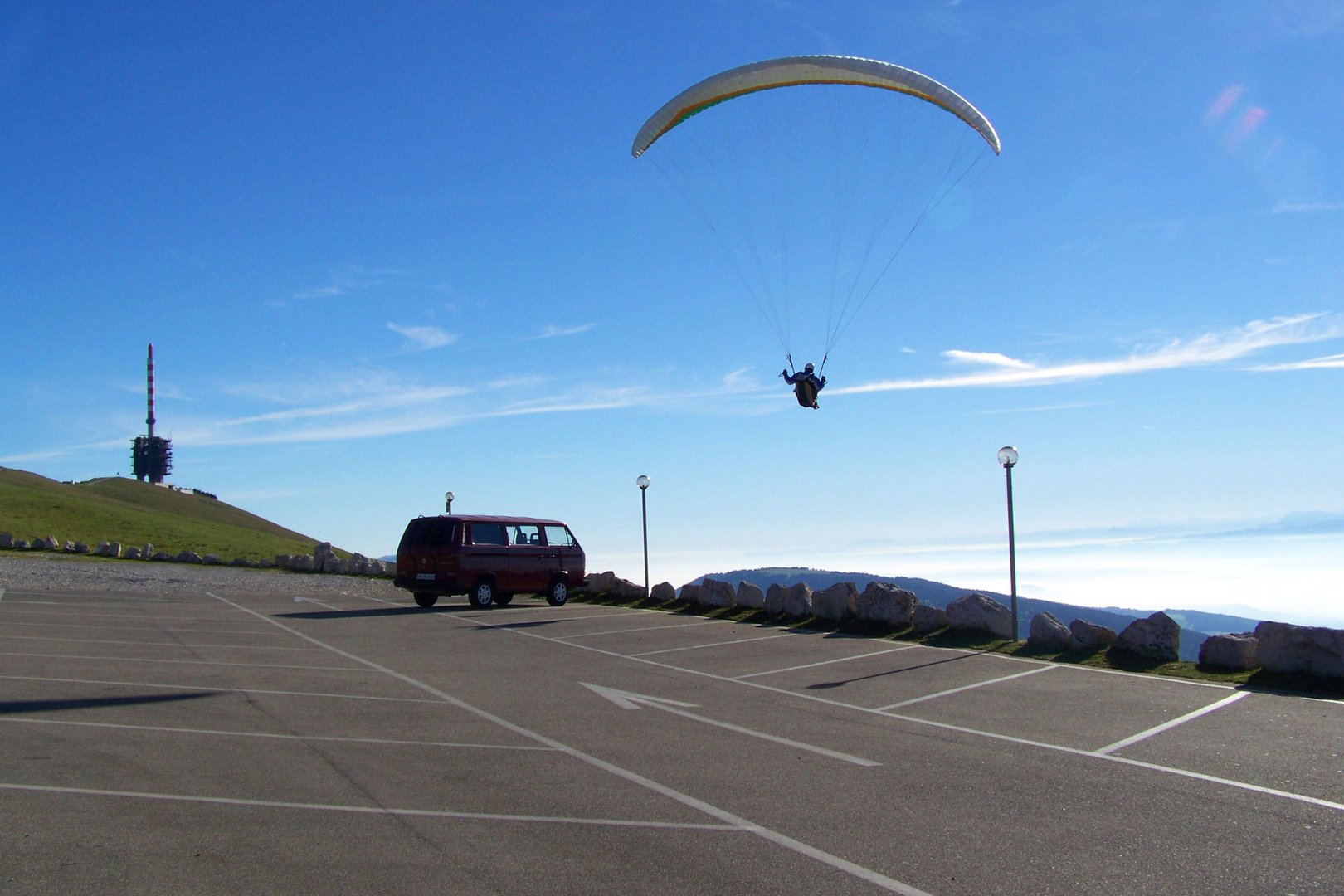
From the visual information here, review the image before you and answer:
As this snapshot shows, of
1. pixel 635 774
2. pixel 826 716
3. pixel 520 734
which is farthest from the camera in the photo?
pixel 826 716

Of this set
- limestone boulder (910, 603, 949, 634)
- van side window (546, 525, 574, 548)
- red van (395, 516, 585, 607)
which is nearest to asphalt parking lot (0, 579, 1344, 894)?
limestone boulder (910, 603, 949, 634)

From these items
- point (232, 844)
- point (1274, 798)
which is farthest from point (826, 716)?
point (232, 844)

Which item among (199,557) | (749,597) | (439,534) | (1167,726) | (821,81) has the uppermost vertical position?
(821,81)

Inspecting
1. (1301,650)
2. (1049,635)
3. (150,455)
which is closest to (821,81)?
(1049,635)

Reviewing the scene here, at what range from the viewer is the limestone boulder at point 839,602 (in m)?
19.8

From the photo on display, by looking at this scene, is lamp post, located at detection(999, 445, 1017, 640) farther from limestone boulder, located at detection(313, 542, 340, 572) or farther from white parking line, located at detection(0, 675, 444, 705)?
limestone boulder, located at detection(313, 542, 340, 572)

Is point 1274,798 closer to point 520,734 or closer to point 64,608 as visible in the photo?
point 520,734

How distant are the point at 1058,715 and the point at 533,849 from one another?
6960 mm

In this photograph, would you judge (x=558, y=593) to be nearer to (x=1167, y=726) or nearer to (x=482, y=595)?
(x=482, y=595)

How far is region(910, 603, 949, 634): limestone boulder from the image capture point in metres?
18.0

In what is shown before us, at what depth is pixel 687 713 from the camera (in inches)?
434

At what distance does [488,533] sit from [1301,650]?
667 inches

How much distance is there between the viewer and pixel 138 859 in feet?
18.6

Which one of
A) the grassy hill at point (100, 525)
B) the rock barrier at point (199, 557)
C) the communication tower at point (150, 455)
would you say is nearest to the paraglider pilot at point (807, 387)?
the rock barrier at point (199, 557)
